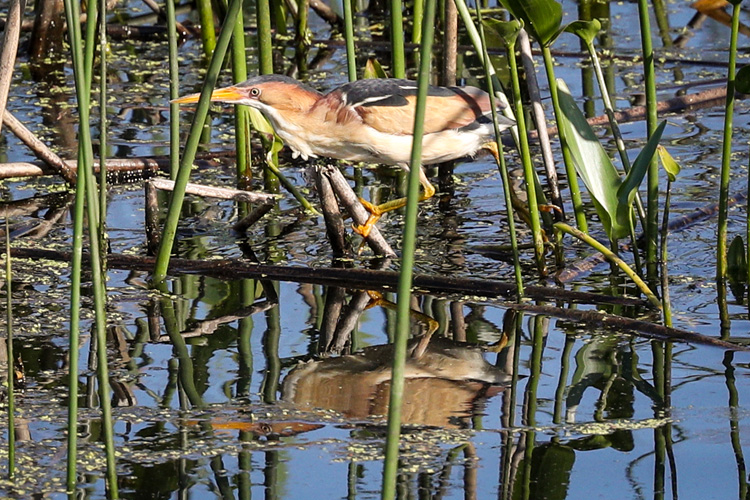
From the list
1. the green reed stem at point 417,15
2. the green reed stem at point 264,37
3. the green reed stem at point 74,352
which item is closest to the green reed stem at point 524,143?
the green reed stem at point 417,15

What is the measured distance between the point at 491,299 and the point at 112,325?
1325mm

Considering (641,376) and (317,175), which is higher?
(317,175)

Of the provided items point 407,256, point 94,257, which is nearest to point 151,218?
point 94,257

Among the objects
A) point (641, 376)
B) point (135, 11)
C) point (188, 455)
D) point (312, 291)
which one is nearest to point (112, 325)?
point (312, 291)

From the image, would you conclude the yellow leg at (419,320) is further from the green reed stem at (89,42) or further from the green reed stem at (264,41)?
the green reed stem at (89,42)

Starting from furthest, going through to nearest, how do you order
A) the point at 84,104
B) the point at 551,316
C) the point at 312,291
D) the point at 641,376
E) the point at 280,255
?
the point at 280,255 < the point at 312,291 < the point at 551,316 < the point at 641,376 < the point at 84,104

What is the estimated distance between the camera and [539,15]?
12.3 feet

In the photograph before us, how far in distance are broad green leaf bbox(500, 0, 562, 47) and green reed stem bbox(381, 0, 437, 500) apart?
71.9 inches

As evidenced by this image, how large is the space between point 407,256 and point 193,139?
1.99 meters

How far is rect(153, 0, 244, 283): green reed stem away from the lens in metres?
3.38

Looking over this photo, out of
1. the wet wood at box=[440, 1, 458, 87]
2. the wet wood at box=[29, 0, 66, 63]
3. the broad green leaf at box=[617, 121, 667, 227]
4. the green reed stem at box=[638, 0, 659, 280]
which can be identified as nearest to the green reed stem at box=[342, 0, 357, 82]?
the wet wood at box=[440, 1, 458, 87]

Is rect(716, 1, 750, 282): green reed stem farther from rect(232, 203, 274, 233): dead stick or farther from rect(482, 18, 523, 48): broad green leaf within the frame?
rect(232, 203, 274, 233): dead stick

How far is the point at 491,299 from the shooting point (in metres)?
4.04

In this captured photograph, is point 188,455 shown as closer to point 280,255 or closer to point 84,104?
point 84,104
